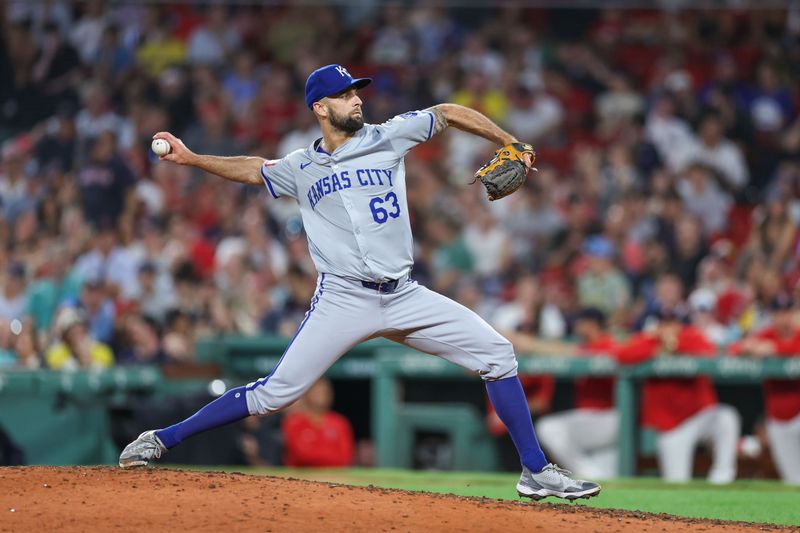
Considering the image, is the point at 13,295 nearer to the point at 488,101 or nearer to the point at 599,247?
the point at 599,247

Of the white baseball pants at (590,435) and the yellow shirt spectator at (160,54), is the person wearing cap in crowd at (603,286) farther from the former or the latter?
the yellow shirt spectator at (160,54)

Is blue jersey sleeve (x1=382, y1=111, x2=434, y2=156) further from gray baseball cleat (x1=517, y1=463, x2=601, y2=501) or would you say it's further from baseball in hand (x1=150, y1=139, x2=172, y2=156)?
gray baseball cleat (x1=517, y1=463, x2=601, y2=501)

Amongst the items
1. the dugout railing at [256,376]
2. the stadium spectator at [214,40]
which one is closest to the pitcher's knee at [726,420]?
the dugout railing at [256,376]

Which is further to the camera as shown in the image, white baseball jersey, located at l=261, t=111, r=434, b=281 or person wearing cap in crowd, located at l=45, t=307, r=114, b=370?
person wearing cap in crowd, located at l=45, t=307, r=114, b=370

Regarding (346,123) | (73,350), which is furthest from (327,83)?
(73,350)

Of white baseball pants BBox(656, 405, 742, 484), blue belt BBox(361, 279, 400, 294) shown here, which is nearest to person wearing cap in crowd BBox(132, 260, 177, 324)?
white baseball pants BBox(656, 405, 742, 484)

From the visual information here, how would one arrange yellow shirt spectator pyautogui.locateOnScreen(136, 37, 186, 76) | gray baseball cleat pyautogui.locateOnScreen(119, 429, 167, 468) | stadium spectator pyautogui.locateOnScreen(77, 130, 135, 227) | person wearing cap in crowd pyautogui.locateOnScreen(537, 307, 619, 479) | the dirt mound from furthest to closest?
yellow shirt spectator pyautogui.locateOnScreen(136, 37, 186, 76) < stadium spectator pyautogui.locateOnScreen(77, 130, 135, 227) < person wearing cap in crowd pyautogui.locateOnScreen(537, 307, 619, 479) < gray baseball cleat pyautogui.locateOnScreen(119, 429, 167, 468) < the dirt mound

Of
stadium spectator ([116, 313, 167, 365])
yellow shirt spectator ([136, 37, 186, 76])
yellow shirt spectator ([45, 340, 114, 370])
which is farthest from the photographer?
yellow shirt spectator ([136, 37, 186, 76])

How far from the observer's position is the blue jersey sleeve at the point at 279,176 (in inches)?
217

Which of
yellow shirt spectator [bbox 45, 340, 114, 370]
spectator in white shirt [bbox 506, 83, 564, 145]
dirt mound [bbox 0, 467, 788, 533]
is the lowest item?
dirt mound [bbox 0, 467, 788, 533]

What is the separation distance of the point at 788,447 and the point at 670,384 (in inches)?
36.0

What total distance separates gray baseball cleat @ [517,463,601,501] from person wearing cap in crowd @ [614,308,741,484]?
12.6 feet

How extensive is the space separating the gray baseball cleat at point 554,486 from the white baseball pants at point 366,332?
438 millimetres

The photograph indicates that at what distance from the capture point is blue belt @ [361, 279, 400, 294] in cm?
540
